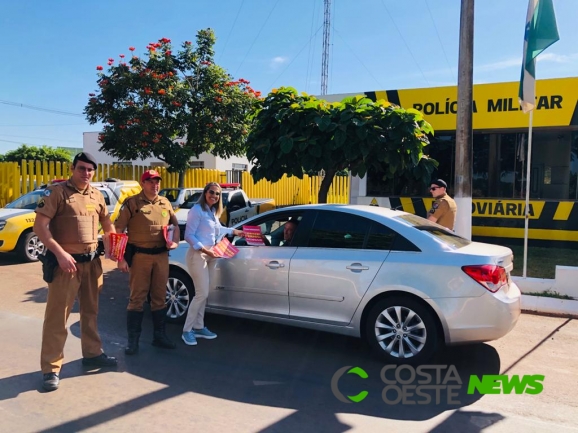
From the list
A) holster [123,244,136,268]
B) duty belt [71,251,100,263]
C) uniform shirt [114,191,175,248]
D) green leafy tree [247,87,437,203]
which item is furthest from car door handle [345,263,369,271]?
green leafy tree [247,87,437,203]

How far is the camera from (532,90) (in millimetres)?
7797

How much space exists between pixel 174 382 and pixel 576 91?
10.9 metres

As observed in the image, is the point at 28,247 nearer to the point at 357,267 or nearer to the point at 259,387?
the point at 259,387

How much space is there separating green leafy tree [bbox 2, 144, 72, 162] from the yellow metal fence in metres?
24.9

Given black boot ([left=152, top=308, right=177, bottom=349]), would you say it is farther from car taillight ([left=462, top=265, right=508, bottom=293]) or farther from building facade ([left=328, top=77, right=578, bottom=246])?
building facade ([left=328, top=77, right=578, bottom=246])

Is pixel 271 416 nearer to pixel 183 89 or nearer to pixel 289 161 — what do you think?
pixel 289 161

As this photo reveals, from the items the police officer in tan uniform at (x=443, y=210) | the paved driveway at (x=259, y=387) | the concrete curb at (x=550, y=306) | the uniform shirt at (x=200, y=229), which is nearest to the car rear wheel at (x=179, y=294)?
the paved driveway at (x=259, y=387)

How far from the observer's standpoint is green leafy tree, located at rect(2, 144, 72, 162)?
40750 millimetres

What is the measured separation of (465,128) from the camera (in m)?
8.07

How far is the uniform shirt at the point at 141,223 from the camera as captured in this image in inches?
182

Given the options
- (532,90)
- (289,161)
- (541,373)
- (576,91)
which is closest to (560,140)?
(576,91)

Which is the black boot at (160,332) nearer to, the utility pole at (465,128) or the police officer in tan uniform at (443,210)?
the police officer in tan uniform at (443,210)

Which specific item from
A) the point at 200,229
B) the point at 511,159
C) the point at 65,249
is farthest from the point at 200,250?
the point at 511,159

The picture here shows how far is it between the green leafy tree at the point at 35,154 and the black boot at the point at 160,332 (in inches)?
1574
